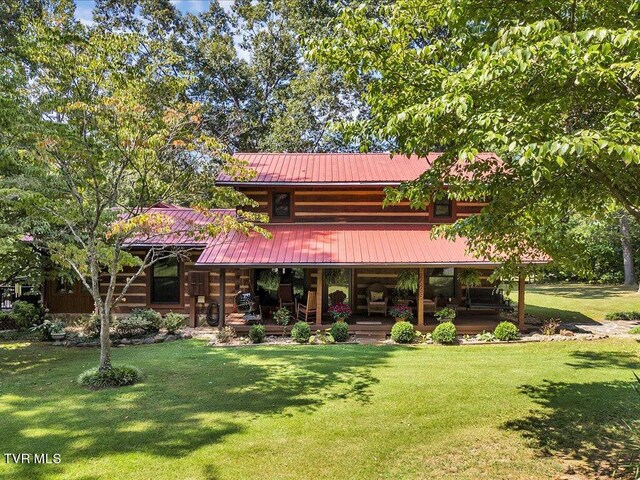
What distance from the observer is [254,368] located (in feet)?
35.4

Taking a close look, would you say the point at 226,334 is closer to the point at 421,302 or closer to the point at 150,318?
the point at 150,318

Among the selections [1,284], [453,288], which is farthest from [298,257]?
[1,284]

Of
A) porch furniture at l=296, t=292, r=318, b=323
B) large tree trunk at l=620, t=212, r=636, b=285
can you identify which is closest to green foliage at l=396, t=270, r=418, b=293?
porch furniture at l=296, t=292, r=318, b=323

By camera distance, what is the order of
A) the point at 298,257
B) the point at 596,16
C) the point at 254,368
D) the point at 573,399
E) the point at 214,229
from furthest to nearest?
the point at 298,257 < the point at 254,368 < the point at 214,229 < the point at 573,399 < the point at 596,16

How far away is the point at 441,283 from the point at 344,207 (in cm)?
482

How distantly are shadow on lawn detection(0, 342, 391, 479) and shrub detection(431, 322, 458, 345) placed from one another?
→ 1.91 meters

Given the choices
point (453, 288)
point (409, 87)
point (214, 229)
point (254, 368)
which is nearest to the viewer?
point (409, 87)

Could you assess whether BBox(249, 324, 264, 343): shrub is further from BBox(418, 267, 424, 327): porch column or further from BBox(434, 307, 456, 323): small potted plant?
BBox(434, 307, 456, 323): small potted plant

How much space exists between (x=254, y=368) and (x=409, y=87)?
24.8ft

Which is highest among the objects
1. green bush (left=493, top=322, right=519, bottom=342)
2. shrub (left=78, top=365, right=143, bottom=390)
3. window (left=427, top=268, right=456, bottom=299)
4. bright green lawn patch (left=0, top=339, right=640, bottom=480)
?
window (left=427, top=268, right=456, bottom=299)

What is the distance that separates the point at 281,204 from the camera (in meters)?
17.6

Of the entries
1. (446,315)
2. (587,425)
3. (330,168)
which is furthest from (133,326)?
(587,425)

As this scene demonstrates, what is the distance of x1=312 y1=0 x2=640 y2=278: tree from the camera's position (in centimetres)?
431

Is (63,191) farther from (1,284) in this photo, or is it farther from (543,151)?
(543,151)
